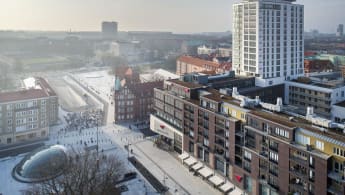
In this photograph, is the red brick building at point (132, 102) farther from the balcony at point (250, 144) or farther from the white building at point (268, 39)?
the balcony at point (250, 144)

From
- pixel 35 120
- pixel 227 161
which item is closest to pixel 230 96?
pixel 227 161

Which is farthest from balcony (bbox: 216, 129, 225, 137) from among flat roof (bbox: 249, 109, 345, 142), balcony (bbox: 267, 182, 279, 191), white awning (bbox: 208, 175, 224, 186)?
balcony (bbox: 267, 182, 279, 191)

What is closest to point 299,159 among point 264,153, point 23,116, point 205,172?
point 264,153

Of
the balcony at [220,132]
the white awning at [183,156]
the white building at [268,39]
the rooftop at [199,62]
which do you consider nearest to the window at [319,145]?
the balcony at [220,132]

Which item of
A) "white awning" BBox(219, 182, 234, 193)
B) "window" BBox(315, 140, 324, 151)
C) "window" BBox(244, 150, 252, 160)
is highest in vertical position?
"window" BBox(315, 140, 324, 151)

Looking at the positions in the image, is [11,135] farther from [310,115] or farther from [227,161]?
[310,115]

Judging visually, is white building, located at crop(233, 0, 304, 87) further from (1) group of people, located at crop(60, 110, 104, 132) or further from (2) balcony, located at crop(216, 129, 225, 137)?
(1) group of people, located at crop(60, 110, 104, 132)
